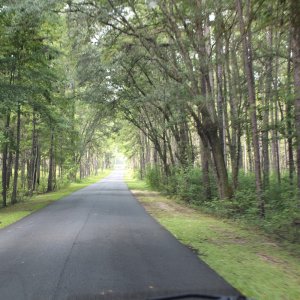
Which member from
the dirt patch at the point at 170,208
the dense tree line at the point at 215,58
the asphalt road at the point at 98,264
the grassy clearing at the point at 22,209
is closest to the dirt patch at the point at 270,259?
the asphalt road at the point at 98,264

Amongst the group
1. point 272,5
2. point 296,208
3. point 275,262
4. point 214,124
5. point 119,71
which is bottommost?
point 275,262

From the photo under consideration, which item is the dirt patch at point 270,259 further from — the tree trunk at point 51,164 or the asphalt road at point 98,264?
the tree trunk at point 51,164

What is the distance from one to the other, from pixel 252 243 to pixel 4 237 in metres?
6.43

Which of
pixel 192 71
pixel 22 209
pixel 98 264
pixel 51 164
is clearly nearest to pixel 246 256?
pixel 98 264

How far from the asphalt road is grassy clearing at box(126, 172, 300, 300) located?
1.09 feet

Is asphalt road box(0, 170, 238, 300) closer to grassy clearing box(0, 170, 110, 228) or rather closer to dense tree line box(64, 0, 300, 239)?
grassy clearing box(0, 170, 110, 228)

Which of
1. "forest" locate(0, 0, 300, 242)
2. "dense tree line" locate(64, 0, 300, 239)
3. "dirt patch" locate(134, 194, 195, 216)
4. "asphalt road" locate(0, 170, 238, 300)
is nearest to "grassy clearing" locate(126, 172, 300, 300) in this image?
"asphalt road" locate(0, 170, 238, 300)

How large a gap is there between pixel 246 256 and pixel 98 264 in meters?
3.02

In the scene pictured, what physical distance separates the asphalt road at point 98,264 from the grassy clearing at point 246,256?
0.33 meters

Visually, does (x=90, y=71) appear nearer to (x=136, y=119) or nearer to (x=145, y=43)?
(x=145, y=43)

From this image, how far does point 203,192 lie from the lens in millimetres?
20516

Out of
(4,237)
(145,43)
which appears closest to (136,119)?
(145,43)

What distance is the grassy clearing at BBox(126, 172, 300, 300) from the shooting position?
544 cm

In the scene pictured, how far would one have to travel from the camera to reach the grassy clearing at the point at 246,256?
5441 millimetres
